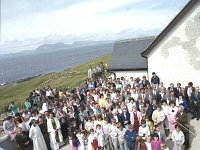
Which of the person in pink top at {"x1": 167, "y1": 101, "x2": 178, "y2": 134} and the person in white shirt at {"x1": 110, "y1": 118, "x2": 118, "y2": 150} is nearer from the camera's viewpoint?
the person in white shirt at {"x1": 110, "y1": 118, "x2": 118, "y2": 150}

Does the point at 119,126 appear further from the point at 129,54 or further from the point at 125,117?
the point at 129,54

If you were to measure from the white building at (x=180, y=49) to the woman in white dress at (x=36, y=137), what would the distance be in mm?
10864

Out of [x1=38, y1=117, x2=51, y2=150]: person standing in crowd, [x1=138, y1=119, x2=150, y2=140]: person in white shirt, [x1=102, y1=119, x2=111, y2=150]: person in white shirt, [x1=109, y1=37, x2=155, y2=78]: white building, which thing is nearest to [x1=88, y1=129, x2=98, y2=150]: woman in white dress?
[x1=102, y1=119, x2=111, y2=150]: person in white shirt

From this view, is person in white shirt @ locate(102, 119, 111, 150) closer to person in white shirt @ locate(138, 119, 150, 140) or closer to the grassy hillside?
person in white shirt @ locate(138, 119, 150, 140)

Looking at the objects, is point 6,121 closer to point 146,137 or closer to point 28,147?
point 28,147

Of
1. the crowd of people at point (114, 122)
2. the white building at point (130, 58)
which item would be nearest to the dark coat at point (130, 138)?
the crowd of people at point (114, 122)

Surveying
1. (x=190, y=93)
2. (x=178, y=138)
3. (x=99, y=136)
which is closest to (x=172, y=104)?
(x=178, y=138)

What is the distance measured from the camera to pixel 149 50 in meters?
23.3

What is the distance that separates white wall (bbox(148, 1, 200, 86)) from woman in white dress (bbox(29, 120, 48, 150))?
1087 cm

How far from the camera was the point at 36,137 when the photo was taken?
16547 mm

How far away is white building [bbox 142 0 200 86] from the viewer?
21266 mm

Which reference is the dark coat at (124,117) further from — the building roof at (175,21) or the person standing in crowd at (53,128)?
the building roof at (175,21)

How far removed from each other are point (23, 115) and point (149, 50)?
10.8 meters

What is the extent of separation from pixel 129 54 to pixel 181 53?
659 centimetres
